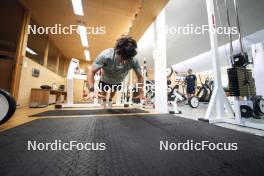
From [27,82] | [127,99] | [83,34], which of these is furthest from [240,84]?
Answer: [83,34]

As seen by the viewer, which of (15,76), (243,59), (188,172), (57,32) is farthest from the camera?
(57,32)

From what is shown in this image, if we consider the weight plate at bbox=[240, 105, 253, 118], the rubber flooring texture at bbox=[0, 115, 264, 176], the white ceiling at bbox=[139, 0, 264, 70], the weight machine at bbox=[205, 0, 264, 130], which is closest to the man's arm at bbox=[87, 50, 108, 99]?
the rubber flooring texture at bbox=[0, 115, 264, 176]

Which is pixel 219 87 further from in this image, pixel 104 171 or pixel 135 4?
pixel 135 4

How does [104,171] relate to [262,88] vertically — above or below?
below

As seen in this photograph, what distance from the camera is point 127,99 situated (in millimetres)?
5867

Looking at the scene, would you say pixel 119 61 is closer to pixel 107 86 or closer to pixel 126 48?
pixel 126 48

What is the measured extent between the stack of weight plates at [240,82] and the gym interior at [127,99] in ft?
0.04

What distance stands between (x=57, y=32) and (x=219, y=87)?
594cm

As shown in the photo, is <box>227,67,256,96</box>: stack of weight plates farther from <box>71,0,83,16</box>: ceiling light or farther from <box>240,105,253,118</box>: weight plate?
<box>71,0,83,16</box>: ceiling light

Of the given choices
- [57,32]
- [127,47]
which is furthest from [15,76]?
[127,47]

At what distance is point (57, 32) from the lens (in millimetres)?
5211

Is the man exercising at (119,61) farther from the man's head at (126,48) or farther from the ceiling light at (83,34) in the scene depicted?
the ceiling light at (83,34)

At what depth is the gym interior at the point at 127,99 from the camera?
0.58 m

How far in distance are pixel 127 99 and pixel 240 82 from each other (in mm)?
4635
